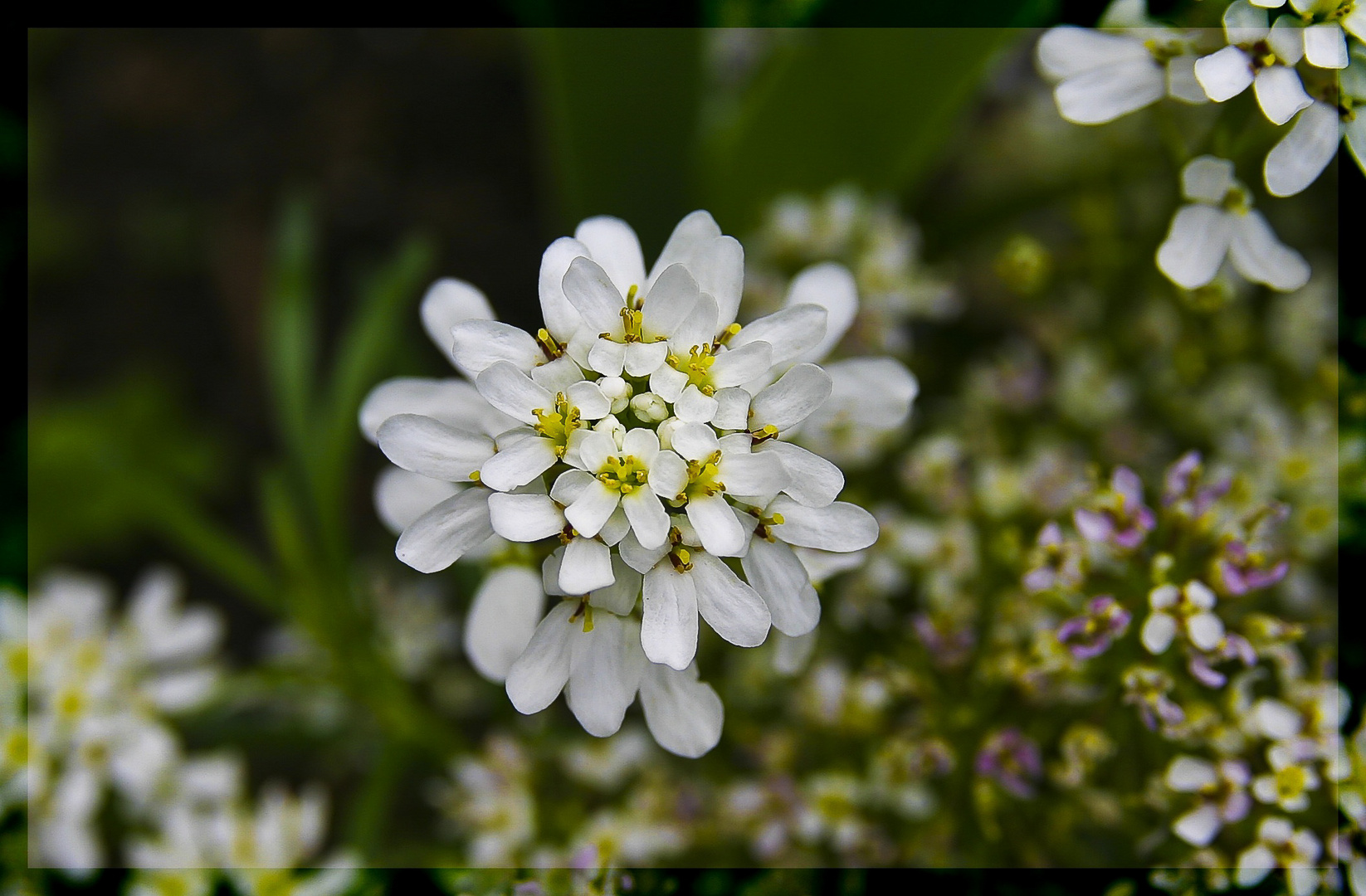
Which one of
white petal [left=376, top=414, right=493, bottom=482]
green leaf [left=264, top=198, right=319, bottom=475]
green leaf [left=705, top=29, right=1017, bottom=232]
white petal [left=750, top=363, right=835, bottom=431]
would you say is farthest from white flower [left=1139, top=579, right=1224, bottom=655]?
green leaf [left=264, top=198, right=319, bottom=475]

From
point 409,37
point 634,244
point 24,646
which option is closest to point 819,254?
point 634,244

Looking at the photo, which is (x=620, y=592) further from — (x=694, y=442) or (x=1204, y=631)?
(x=1204, y=631)

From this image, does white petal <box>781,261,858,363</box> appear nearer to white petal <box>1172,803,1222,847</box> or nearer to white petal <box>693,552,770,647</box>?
white petal <box>693,552,770,647</box>

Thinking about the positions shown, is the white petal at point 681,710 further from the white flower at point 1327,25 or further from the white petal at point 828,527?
the white flower at point 1327,25

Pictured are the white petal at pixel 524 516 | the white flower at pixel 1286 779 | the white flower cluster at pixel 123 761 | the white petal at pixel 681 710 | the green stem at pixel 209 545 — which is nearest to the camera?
the white petal at pixel 524 516

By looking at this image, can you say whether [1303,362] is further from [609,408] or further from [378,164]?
[378,164]

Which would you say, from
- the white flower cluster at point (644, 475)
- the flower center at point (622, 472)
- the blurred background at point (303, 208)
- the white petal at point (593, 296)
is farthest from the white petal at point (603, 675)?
the blurred background at point (303, 208)
